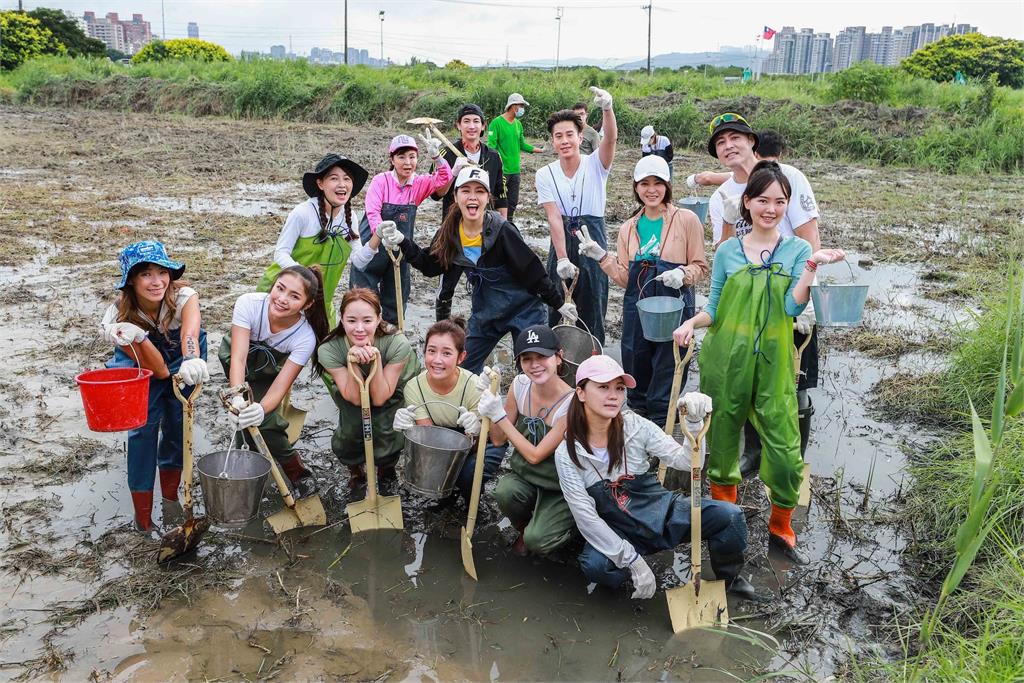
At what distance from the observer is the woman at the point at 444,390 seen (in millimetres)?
4238

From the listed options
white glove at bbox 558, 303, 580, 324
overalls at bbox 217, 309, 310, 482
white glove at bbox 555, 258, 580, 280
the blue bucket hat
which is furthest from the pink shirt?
the blue bucket hat

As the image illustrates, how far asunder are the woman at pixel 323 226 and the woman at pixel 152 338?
82cm

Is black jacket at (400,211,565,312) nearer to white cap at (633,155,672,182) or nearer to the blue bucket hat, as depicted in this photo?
white cap at (633,155,672,182)

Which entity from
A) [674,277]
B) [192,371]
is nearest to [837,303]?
[674,277]

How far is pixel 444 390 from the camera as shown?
436 centimetres

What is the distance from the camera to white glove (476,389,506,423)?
3854 millimetres

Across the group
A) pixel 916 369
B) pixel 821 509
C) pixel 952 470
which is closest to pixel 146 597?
pixel 821 509

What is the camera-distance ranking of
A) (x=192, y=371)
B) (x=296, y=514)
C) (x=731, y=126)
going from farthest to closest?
(x=731, y=126) < (x=296, y=514) < (x=192, y=371)

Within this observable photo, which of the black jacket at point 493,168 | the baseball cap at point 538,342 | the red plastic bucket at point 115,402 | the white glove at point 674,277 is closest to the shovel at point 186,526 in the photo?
the red plastic bucket at point 115,402

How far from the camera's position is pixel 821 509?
4.60 metres

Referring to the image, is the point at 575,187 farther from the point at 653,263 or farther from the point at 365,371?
the point at 365,371

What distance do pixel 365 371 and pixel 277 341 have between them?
0.49 meters

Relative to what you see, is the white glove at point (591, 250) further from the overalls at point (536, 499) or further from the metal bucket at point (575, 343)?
the overalls at point (536, 499)

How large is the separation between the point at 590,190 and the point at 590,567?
2.87m
